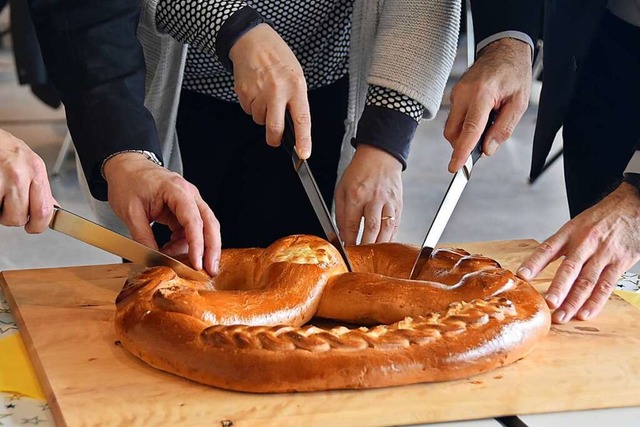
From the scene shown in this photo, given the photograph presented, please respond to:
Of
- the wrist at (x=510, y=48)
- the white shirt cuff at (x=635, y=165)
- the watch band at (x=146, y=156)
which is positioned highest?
the wrist at (x=510, y=48)

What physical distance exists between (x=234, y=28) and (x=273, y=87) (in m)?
0.14

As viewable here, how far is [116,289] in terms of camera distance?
143cm

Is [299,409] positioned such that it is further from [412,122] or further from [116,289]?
[412,122]

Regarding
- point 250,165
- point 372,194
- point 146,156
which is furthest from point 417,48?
point 146,156

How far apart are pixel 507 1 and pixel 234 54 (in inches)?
18.9

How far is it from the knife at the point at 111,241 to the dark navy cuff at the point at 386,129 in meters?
0.41

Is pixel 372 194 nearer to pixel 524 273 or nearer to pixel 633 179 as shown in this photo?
pixel 524 273

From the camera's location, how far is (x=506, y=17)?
1.55m

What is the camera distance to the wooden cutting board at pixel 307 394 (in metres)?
1.04

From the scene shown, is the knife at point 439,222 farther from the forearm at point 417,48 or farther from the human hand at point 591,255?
the forearm at point 417,48

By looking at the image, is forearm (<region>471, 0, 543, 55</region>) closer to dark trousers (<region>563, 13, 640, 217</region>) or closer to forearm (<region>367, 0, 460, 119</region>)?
forearm (<region>367, 0, 460, 119</region>)

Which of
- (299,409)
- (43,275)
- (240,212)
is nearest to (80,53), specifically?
(43,275)

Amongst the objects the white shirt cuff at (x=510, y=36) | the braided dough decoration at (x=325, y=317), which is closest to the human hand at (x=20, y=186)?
the braided dough decoration at (x=325, y=317)

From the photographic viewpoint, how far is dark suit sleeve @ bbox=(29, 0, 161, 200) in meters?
1.44
